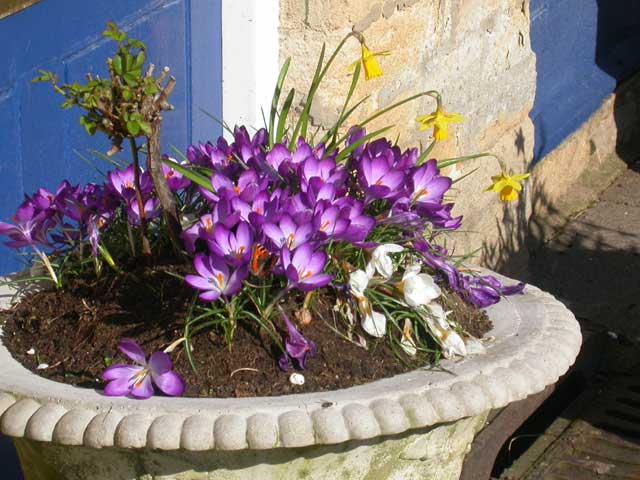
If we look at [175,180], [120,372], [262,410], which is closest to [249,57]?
[175,180]

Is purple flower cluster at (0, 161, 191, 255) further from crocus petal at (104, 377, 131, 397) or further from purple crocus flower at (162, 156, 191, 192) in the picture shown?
crocus petal at (104, 377, 131, 397)

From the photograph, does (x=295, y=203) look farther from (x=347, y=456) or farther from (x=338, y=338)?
(x=347, y=456)

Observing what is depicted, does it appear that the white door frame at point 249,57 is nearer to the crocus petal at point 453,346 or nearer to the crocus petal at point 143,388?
the crocus petal at point 453,346

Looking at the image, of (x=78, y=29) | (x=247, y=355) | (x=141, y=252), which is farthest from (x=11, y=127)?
(x=247, y=355)

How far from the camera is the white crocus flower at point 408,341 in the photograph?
207 cm

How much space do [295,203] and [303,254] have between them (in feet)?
0.49

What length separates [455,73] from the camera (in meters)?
3.71

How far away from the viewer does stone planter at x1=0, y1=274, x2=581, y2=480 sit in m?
1.76

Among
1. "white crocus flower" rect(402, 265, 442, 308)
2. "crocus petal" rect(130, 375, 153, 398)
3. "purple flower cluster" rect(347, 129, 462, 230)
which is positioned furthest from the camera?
"purple flower cluster" rect(347, 129, 462, 230)

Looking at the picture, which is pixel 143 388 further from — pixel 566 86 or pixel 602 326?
pixel 566 86

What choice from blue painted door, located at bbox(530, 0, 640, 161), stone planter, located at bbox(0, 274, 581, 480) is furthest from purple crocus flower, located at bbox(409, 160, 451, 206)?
blue painted door, located at bbox(530, 0, 640, 161)

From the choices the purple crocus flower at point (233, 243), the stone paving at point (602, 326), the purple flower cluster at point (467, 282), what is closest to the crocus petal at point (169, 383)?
the purple crocus flower at point (233, 243)

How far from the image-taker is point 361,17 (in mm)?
3025

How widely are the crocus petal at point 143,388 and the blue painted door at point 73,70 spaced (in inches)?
41.6
